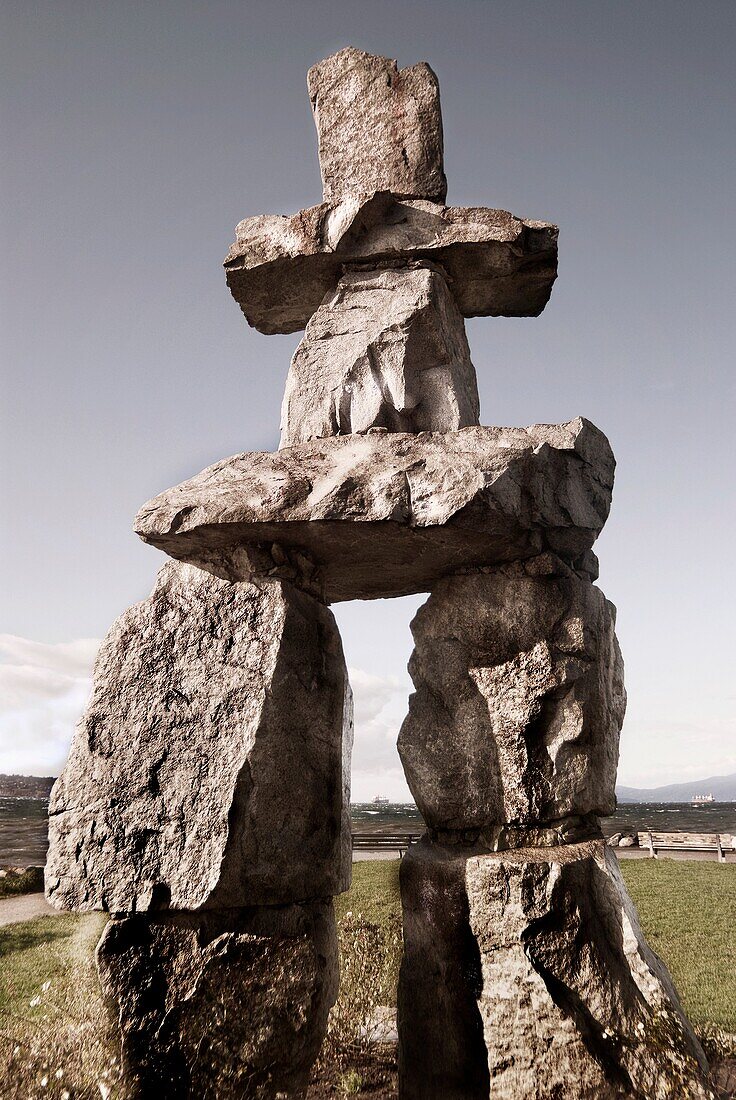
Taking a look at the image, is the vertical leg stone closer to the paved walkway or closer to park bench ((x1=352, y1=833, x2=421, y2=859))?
the paved walkway

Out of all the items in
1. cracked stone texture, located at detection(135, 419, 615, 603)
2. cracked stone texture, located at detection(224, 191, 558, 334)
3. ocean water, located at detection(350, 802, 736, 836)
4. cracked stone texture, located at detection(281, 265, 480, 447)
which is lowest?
ocean water, located at detection(350, 802, 736, 836)

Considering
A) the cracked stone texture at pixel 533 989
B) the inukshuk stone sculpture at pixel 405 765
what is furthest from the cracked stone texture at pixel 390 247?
the cracked stone texture at pixel 533 989

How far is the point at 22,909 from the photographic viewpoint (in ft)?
39.3

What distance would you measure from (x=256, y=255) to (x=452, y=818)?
141 inches

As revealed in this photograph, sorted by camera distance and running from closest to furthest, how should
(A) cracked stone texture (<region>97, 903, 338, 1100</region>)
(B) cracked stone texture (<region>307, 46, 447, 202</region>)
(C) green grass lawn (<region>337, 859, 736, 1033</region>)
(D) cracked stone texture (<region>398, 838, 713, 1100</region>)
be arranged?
(A) cracked stone texture (<region>97, 903, 338, 1100</region>)
(D) cracked stone texture (<region>398, 838, 713, 1100</region>)
(B) cracked stone texture (<region>307, 46, 447, 202</region>)
(C) green grass lawn (<region>337, 859, 736, 1033</region>)

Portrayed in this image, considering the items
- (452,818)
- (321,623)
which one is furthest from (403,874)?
(321,623)

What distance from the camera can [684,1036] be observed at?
3094mm

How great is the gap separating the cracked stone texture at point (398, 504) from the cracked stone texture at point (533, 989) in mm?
1516

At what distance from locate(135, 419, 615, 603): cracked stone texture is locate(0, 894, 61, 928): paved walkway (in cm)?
927

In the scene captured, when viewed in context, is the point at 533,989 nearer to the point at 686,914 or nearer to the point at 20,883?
the point at 686,914

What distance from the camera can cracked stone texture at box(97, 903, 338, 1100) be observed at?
291 cm

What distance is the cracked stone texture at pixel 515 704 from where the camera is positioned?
11.5 ft

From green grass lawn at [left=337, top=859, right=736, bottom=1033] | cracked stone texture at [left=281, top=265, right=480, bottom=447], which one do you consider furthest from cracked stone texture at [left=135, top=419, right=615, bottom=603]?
green grass lawn at [left=337, top=859, right=736, bottom=1033]

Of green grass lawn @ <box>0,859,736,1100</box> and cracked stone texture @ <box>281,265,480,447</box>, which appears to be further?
cracked stone texture @ <box>281,265,480,447</box>
